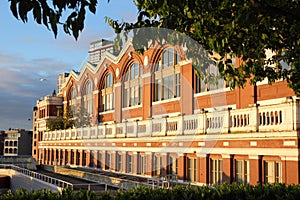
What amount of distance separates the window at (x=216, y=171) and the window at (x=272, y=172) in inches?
135

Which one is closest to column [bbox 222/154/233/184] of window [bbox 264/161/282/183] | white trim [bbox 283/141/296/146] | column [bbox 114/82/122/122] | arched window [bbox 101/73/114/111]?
window [bbox 264/161/282/183]

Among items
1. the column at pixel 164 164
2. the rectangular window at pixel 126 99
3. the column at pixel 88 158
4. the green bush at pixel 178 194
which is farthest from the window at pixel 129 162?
the green bush at pixel 178 194

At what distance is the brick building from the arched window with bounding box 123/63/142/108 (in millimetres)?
86

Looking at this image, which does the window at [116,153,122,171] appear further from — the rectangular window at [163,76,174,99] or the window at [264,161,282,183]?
the window at [264,161,282,183]

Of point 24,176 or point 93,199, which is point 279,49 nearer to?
point 93,199

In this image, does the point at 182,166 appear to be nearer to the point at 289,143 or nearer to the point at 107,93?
the point at 289,143

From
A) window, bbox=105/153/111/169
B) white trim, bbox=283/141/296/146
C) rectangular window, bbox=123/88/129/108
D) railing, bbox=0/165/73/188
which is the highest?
rectangular window, bbox=123/88/129/108

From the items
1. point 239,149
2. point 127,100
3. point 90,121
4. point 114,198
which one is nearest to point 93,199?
point 114,198

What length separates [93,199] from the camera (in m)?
10.0

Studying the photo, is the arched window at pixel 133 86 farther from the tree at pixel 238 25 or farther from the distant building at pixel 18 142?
the distant building at pixel 18 142

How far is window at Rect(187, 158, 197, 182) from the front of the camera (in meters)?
24.7

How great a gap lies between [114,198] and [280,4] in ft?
18.8

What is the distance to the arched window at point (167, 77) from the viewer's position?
103 feet

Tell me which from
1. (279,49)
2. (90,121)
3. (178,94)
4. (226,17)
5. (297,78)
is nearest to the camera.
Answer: (226,17)
